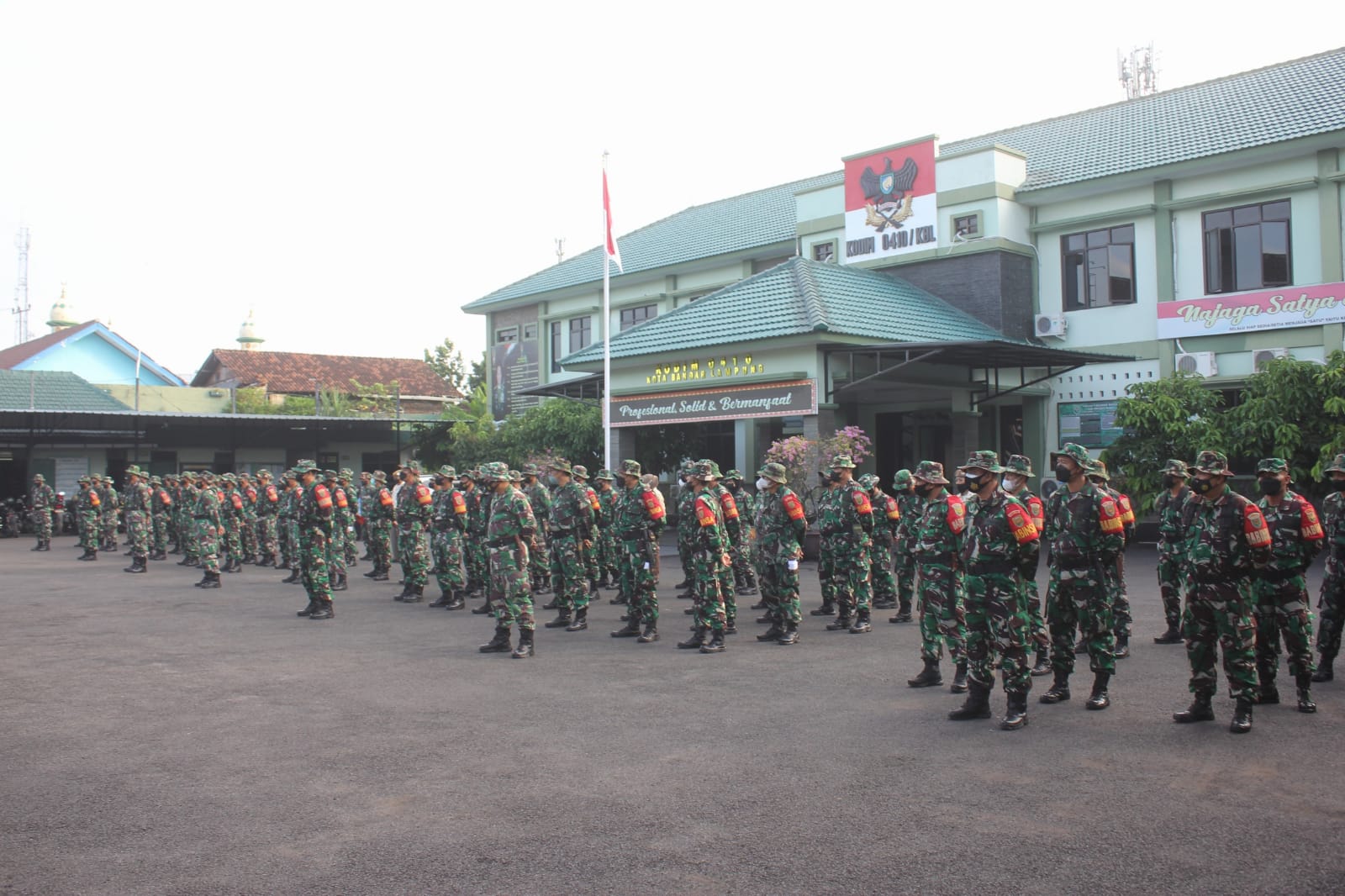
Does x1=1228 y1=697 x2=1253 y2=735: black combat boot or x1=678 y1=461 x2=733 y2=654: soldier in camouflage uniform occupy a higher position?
x1=678 y1=461 x2=733 y2=654: soldier in camouflage uniform

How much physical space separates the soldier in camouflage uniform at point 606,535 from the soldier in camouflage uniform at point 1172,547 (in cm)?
697

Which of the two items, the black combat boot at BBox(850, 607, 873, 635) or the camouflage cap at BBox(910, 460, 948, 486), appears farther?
the black combat boot at BBox(850, 607, 873, 635)

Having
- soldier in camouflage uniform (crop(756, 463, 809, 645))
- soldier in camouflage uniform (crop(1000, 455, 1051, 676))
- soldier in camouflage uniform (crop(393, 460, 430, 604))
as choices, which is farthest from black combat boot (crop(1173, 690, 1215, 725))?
soldier in camouflage uniform (crop(393, 460, 430, 604))

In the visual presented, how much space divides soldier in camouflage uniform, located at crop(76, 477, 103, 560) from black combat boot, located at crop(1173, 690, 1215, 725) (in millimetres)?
23674

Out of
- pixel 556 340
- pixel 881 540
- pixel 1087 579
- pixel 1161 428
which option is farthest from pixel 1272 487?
pixel 556 340

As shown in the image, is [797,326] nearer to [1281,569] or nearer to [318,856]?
[1281,569]

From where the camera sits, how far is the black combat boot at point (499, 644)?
36.0ft

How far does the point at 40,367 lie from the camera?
4897cm

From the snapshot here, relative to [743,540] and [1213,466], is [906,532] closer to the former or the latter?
[743,540]

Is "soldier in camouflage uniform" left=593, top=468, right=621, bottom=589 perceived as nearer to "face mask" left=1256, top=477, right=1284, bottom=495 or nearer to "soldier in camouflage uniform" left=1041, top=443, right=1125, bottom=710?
"soldier in camouflage uniform" left=1041, top=443, right=1125, bottom=710

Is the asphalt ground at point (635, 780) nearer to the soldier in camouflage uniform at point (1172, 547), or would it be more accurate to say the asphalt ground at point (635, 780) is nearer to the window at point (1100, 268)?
the soldier in camouflage uniform at point (1172, 547)

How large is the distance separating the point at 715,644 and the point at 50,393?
3447cm

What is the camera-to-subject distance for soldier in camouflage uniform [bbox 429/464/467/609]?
14953 millimetres

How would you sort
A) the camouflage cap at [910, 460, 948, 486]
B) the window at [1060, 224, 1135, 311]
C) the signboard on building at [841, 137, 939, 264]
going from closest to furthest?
the camouflage cap at [910, 460, 948, 486], the window at [1060, 224, 1135, 311], the signboard on building at [841, 137, 939, 264]
